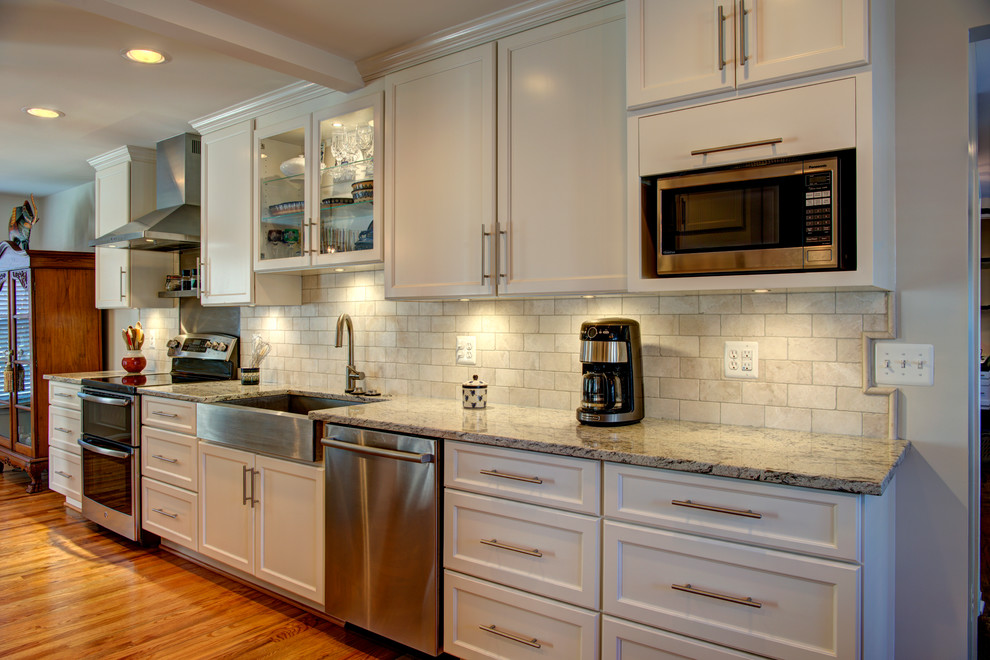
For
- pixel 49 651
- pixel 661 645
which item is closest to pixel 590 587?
pixel 661 645

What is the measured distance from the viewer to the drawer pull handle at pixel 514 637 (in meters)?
1.82

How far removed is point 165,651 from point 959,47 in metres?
3.29

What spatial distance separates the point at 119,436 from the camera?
339 cm

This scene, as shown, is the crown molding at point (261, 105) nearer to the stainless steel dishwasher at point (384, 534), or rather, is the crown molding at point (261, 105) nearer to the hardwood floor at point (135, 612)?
the stainless steel dishwasher at point (384, 534)

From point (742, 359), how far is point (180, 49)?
260 centimetres

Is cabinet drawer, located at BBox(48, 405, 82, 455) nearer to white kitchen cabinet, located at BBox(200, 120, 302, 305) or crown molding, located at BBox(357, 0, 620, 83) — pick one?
white kitchen cabinet, located at BBox(200, 120, 302, 305)

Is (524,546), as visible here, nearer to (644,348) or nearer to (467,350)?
(644,348)

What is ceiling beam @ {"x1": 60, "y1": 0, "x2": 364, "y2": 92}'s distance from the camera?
206 cm

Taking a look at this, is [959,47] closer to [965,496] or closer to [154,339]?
[965,496]

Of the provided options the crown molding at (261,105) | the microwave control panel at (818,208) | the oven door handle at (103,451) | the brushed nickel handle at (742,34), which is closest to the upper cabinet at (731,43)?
the brushed nickel handle at (742,34)

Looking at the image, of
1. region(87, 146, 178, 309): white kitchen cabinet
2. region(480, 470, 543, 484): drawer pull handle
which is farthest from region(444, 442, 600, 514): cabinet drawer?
region(87, 146, 178, 309): white kitchen cabinet

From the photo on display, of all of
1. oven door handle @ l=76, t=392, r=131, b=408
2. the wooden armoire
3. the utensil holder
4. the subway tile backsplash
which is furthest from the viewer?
the wooden armoire

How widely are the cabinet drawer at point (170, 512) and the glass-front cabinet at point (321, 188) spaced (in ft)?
4.04

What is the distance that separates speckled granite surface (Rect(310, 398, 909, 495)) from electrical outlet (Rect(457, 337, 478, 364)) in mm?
371
